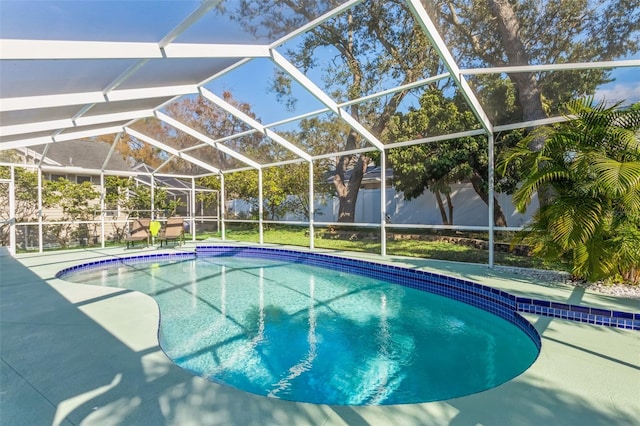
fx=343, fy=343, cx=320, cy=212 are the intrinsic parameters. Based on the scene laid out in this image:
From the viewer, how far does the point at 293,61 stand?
712cm

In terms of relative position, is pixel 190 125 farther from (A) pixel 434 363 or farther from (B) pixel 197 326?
(A) pixel 434 363

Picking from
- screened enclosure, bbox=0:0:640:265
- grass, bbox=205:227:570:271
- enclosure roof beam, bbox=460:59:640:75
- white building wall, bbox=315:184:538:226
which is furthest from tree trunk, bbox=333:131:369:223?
enclosure roof beam, bbox=460:59:640:75

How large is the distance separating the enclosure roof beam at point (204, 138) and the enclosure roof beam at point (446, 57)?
6819mm

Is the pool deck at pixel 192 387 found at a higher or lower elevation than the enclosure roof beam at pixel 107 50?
lower

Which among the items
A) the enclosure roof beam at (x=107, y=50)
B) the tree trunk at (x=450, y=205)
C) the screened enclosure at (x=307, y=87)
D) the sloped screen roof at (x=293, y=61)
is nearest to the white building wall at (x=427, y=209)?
the screened enclosure at (x=307, y=87)

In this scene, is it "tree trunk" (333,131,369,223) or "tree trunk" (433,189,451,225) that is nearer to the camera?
"tree trunk" (433,189,451,225)

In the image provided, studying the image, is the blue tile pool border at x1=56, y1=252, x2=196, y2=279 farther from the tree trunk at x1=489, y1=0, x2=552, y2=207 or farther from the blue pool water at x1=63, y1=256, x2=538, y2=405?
the tree trunk at x1=489, y1=0, x2=552, y2=207

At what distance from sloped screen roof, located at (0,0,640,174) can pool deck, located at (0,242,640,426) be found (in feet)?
9.14

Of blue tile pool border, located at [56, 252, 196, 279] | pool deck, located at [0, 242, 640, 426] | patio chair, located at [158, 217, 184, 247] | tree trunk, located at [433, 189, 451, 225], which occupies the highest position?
tree trunk, located at [433, 189, 451, 225]

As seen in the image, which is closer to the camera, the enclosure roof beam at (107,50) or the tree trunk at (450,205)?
→ the enclosure roof beam at (107,50)

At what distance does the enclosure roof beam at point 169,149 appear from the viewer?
→ 10.3 meters

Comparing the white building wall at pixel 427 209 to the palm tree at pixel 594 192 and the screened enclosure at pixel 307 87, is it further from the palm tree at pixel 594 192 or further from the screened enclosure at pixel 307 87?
the palm tree at pixel 594 192

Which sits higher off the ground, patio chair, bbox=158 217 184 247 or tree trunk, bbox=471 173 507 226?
tree trunk, bbox=471 173 507 226

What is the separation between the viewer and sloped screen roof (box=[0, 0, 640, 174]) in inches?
145
